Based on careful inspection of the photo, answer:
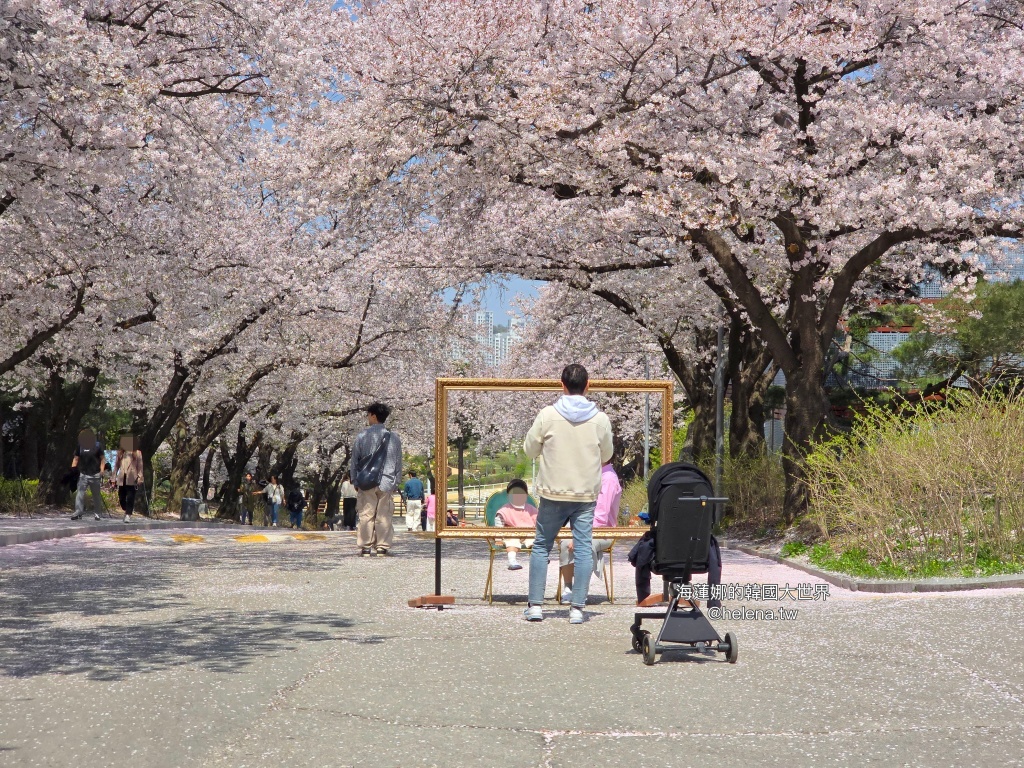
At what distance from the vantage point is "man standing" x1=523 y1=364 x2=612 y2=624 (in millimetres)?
8938

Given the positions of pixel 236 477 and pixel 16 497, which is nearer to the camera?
pixel 16 497

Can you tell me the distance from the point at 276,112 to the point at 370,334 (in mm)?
16480

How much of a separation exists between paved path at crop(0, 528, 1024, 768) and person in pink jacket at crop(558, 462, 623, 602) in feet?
1.42

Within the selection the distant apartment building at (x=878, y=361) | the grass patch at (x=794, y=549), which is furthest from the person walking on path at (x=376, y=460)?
the distant apartment building at (x=878, y=361)

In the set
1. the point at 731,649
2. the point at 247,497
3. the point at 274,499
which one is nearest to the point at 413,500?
the point at 274,499

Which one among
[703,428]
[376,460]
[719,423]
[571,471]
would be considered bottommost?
[571,471]

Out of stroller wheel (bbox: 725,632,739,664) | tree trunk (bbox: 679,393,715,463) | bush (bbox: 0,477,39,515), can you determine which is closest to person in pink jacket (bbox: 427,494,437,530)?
stroller wheel (bbox: 725,632,739,664)

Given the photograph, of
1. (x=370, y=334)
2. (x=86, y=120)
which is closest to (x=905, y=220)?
(x=86, y=120)

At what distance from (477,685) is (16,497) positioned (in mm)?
21065

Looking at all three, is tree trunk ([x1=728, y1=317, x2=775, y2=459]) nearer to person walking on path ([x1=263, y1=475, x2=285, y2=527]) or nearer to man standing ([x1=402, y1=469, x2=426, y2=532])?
man standing ([x1=402, y1=469, x2=426, y2=532])

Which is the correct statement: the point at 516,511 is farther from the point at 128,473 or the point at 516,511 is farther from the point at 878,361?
the point at 878,361

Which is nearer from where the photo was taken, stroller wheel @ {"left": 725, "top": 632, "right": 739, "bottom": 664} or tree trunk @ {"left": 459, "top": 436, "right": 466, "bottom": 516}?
stroller wheel @ {"left": 725, "top": 632, "right": 739, "bottom": 664}

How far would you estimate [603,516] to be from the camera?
1016 cm

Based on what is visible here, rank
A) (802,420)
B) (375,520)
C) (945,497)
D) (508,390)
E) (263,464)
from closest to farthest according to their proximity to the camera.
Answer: (508,390) < (945,497) < (375,520) < (802,420) < (263,464)
